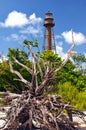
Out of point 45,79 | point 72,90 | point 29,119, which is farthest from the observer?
point 72,90

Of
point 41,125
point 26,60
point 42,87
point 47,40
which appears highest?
point 47,40

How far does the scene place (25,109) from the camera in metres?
10.8

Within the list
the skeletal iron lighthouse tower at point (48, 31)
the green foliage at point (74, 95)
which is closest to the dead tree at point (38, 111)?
the green foliage at point (74, 95)

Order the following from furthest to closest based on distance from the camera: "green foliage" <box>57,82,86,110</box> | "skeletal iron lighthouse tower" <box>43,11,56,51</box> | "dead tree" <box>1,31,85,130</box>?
"skeletal iron lighthouse tower" <box>43,11,56,51</box>, "green foliage" <box>57,82,86,110</box>, "dead tree" <box>1,31,85,130</box>

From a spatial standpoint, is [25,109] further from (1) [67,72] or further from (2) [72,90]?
(1) [67,72]

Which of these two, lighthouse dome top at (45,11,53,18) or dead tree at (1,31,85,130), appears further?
lighthouse dome top at (45,11,53,18)

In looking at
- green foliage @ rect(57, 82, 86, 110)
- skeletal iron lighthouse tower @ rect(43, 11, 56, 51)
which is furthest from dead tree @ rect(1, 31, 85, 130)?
skeletal iron lighthouse tower @ rect(43, 11, 56, 51)

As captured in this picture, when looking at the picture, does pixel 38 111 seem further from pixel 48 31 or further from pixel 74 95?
pixel 48 31

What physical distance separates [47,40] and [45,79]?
34564mm

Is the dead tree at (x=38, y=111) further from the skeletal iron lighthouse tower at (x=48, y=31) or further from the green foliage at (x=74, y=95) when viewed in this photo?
the skeletal iron lighthouse tower at (x=48, y=31)

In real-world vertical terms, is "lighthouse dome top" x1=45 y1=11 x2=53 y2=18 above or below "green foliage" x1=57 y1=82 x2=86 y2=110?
above

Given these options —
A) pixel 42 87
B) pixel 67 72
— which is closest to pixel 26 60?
pixel 67 72

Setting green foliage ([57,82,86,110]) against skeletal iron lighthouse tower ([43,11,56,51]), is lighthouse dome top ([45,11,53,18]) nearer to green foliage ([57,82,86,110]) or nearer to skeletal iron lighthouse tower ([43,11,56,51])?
skeletal iron lighthouse tower ([43,11,56,51])

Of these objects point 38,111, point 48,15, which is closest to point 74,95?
A: point 38,111
